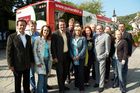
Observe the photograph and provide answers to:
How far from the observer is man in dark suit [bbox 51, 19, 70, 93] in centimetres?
782

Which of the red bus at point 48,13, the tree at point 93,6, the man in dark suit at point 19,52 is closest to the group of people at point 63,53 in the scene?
the man in dark suit at point 19,52

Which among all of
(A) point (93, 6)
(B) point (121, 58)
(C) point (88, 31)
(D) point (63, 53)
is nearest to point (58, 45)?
(D) point (63, 53)

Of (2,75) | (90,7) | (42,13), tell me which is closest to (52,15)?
(42,13)

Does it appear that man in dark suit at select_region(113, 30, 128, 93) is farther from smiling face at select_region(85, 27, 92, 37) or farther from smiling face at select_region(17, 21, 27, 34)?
smiling face at select_region(17, 21, 27, 34)

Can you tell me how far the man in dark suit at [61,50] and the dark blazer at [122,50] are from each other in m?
1.51

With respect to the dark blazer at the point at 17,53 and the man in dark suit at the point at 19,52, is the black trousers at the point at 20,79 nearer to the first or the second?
the man in dark suit at the point at 19,52

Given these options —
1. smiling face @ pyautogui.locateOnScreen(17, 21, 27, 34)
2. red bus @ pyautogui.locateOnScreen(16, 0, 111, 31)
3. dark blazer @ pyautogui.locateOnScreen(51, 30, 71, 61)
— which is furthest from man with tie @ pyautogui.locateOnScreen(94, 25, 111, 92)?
red bus @ pyautogui.locateOnScreen(16, 0, 111, 31)

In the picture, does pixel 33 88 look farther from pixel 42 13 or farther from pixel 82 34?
pixel 42 13

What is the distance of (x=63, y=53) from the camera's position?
8195 millimetres

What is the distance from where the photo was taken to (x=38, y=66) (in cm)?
726

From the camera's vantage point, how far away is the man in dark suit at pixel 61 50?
25.7ft

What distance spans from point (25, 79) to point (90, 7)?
47.3m

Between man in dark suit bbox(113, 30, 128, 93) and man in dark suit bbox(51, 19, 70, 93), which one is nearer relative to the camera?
man in dark suit bbox(51, 19, 70, 93)

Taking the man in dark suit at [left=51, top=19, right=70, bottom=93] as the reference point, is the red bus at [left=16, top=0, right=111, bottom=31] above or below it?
above
